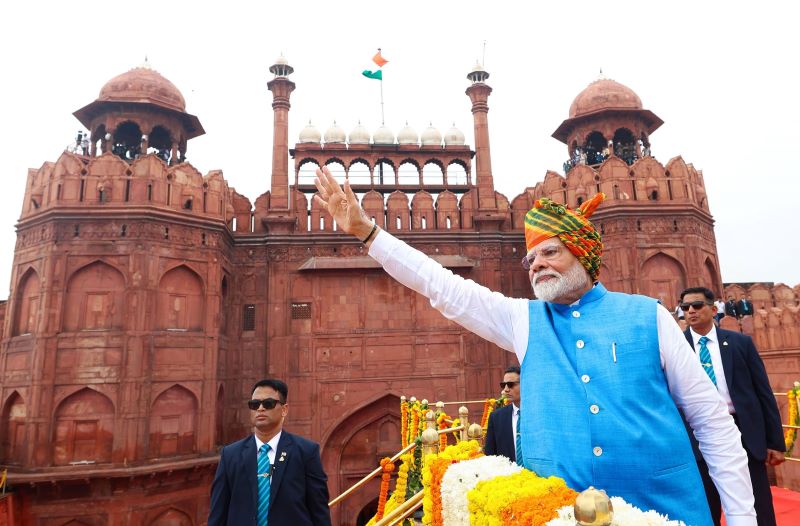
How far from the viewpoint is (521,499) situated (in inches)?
62.4

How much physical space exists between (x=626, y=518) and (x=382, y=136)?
16.2 metres

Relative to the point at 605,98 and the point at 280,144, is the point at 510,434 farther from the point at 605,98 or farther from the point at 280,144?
the point at 605,98

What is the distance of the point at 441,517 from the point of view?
2426mm

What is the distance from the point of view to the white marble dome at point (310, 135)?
16.3 meters

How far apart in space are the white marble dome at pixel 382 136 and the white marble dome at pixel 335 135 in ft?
3.41

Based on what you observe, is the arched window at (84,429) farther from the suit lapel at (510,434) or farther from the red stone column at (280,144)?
the suit lapel at (510,434)

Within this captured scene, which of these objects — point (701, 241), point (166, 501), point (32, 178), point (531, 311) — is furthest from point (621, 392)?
point (32, 178)

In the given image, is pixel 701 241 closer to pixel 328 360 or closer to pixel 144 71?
pixel 328 360

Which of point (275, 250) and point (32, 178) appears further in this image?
point (275, 250)

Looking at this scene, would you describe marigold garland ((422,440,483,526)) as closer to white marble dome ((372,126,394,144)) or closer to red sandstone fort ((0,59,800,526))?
red sandstone fort ((0,59,800,526))

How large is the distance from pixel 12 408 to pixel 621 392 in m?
13.5

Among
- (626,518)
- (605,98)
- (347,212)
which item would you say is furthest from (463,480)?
(605,98)

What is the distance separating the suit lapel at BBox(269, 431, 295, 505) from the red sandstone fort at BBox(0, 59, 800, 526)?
8.83 metres

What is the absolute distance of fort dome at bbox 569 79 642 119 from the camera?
48.4ft
